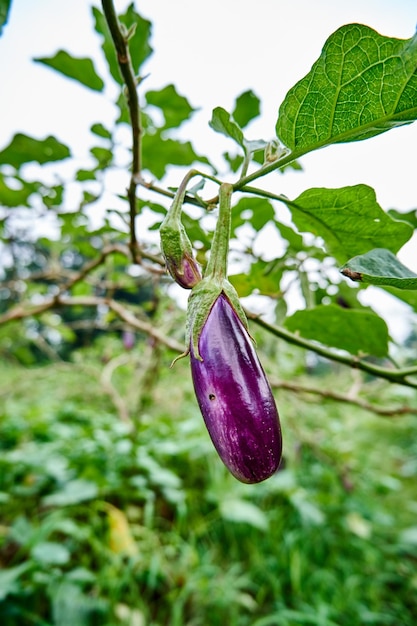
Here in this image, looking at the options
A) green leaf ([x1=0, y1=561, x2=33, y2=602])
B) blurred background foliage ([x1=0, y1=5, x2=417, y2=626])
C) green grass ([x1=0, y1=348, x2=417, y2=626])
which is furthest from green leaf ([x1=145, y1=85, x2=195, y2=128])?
green leaf ([x1=0, y1=561, x2=33, y2=602])

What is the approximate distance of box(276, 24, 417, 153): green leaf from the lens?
223 millimetres

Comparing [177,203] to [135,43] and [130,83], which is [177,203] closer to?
[130,83]

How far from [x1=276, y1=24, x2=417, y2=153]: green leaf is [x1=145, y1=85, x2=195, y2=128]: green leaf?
387 millimetres

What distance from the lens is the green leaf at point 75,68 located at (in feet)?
1.84

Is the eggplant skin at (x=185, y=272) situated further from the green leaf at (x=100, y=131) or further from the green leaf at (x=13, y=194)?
the green leaf at (x=13, y=194)

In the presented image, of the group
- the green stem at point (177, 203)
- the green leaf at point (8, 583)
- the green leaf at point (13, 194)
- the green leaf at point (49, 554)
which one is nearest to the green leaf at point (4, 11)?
the green stem at point (177, 203)

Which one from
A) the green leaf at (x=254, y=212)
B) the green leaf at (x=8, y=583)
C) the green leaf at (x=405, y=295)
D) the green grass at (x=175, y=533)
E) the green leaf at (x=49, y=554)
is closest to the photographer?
the green leaf at (x=405, y=295)

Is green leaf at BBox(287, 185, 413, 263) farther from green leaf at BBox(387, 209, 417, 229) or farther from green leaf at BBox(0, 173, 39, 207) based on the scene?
green leaf at BBox(0, 173, 39, 207)

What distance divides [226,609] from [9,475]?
89 cm

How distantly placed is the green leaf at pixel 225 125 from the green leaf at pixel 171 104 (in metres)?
0.30

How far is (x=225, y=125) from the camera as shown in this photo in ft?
1.05

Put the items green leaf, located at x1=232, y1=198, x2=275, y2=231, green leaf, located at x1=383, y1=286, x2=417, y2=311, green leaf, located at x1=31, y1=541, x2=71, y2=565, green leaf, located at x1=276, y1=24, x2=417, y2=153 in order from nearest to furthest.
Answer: green leaf, located at x1=276, y1=24, x2=417, y2=153
green leaf, located at x1=383, y1=286, x2=417, y2=311
green leaf, located at x1=232, y1=198, x2=275, y2=231
green leaf, located at x1=31, y1=541, x2=71, y2=565

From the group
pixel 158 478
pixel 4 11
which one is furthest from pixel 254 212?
pixel 158 478

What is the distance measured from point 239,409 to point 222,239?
100 mm
